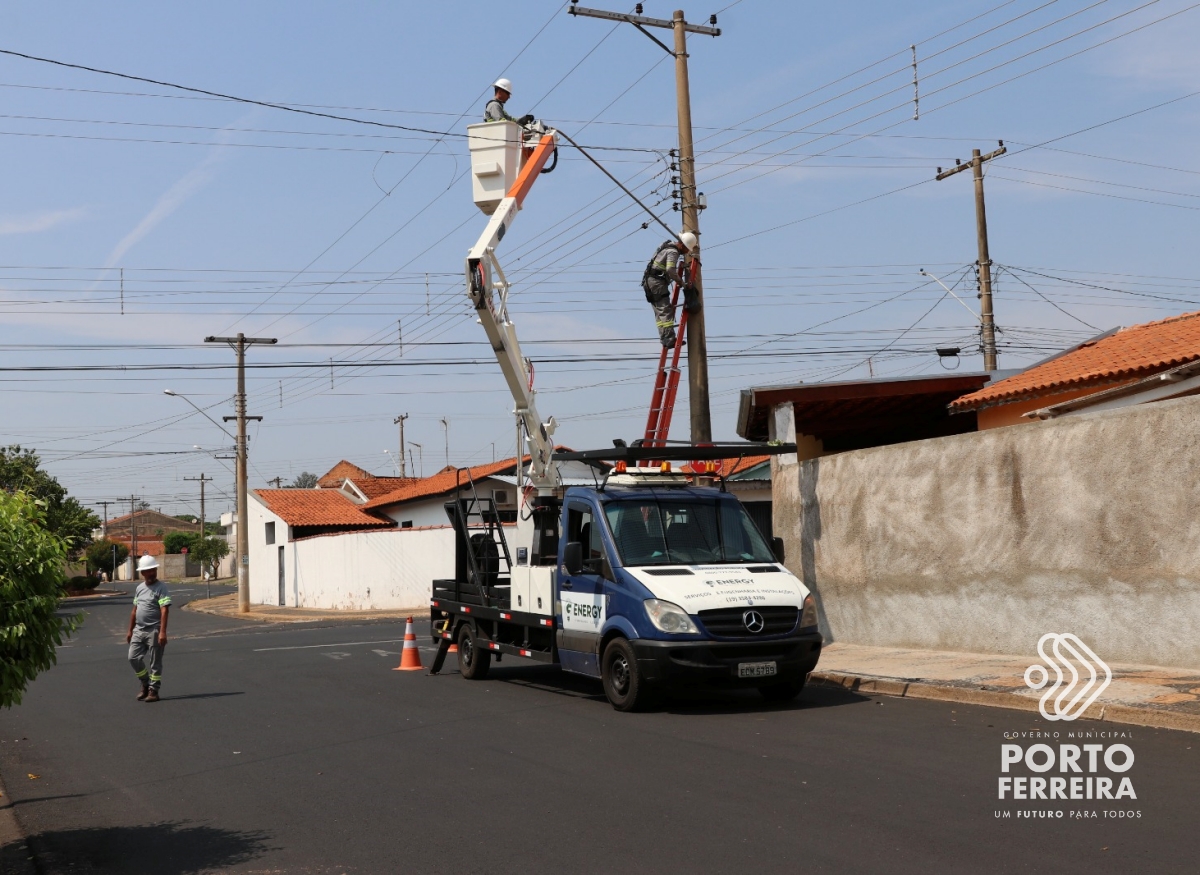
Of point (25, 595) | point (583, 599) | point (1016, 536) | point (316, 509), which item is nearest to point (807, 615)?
point (583, 599)

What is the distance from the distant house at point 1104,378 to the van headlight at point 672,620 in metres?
6.02

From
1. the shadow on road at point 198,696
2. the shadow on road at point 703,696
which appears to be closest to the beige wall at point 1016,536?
the shadow on road at point 703,696

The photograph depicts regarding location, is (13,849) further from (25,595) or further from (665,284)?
(665,284)

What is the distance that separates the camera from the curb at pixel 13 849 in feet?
22.2

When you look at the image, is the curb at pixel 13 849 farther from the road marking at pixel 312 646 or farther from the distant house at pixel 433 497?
the distant house at pixel 433 497

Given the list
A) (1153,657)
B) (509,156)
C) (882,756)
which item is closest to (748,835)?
(882,756)

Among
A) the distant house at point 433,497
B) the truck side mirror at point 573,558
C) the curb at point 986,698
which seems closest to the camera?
the curb at point 986,698

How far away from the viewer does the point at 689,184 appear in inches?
697

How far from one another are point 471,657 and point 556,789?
25.2 feet

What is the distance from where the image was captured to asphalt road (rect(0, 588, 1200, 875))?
6477mm

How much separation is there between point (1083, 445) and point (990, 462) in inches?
58.8

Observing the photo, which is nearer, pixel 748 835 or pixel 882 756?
pixel 748 835

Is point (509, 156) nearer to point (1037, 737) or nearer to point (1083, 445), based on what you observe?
point (1083, 445)

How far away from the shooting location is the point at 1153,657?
39.6 ft
